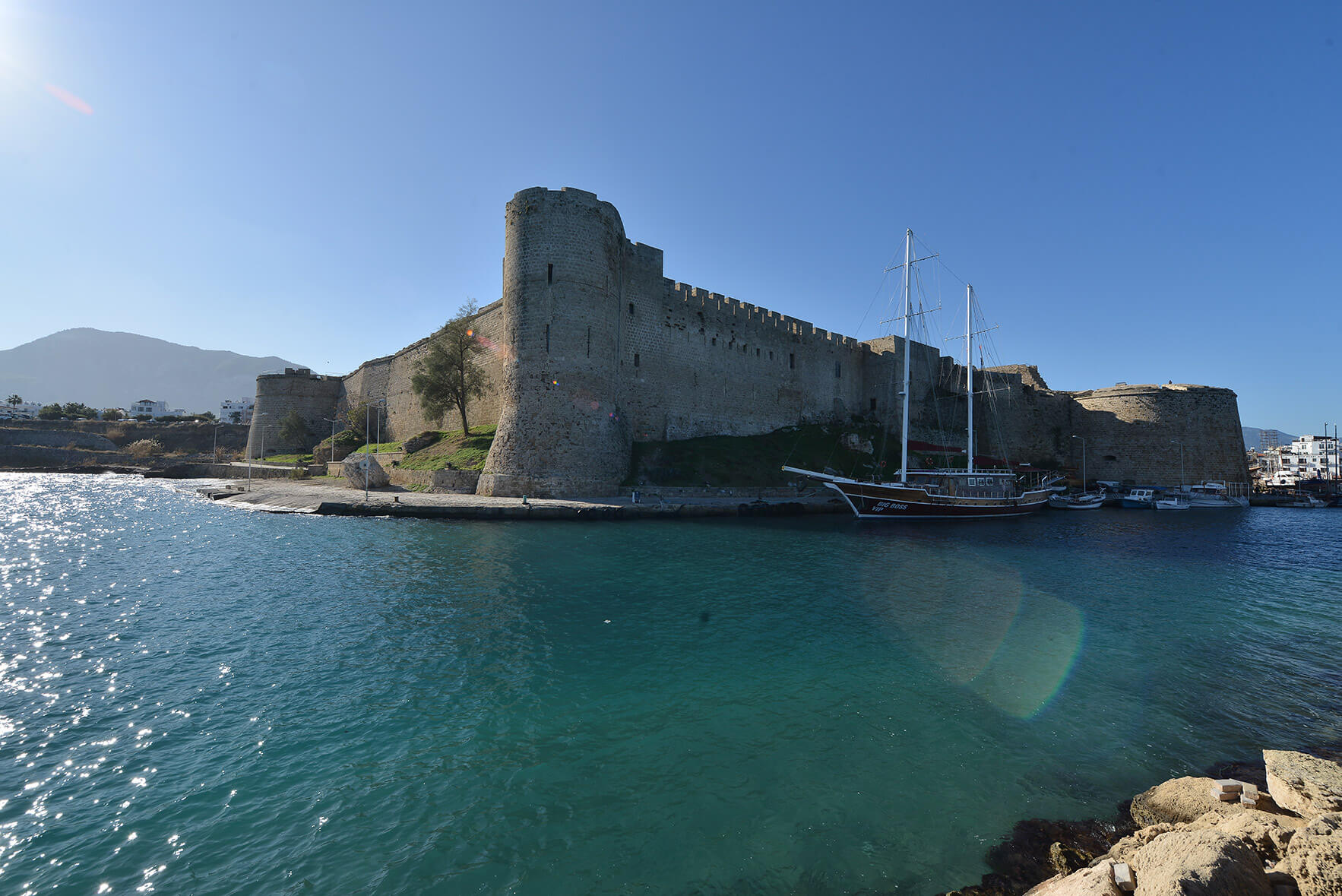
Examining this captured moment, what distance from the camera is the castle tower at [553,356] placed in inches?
961

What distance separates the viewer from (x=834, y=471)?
3259 centimetres

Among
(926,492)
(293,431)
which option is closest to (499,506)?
(926,492)

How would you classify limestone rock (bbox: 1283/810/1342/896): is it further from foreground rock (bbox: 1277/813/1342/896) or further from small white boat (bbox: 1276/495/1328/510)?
small white boat (bbox: 1276/495/1328/510)

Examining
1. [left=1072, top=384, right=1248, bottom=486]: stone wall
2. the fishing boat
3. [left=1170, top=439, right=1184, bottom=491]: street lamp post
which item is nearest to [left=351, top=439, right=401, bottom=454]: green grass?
[left=1072, top=384, right=1248, bottom=486]: stone wall

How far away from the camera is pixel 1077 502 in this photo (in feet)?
117

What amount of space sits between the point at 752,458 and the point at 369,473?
20.3 m

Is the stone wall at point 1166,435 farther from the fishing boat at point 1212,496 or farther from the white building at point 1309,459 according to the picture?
the white building at point 1309,459

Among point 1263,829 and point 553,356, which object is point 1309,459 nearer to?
point 553,356

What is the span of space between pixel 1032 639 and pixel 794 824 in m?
6.85

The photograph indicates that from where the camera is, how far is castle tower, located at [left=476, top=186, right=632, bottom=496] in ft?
80.1

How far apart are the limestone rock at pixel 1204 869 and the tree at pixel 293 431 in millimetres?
59127

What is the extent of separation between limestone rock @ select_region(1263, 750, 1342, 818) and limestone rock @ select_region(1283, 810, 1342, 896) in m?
1.07

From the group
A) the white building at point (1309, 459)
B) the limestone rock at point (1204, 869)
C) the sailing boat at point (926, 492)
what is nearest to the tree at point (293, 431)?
the sailing boat at point (926, 492)

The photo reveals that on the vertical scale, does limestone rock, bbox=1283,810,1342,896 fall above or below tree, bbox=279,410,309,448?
below
